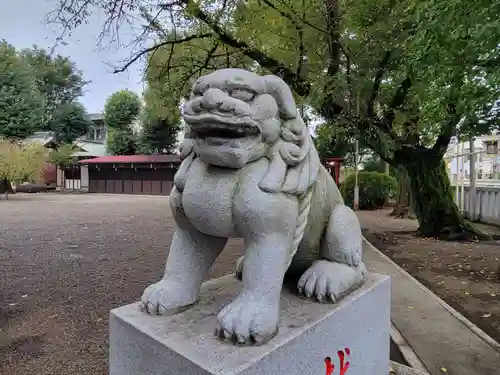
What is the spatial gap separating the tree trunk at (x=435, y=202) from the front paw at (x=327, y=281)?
6.49 meters

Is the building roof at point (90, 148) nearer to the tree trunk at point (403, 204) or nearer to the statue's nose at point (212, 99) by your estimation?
the tree trunk at point (403, 204)

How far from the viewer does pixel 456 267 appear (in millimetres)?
5438

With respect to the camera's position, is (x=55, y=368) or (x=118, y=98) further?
(x=118, y=98)

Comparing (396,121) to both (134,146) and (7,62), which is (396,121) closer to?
(134,146)

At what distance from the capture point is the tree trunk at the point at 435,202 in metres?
7.52

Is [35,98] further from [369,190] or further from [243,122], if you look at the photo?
[243,122]

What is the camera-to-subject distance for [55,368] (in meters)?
2.56

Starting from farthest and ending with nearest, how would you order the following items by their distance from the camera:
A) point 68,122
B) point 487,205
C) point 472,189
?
1. point 68,122
2. point 472,189
3. point 487,205

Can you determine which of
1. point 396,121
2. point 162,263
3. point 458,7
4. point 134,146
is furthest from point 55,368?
point 134,146

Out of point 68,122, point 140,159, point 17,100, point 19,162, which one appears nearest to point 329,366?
point 19,162

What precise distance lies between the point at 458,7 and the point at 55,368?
12.6 feet

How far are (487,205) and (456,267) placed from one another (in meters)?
5.58

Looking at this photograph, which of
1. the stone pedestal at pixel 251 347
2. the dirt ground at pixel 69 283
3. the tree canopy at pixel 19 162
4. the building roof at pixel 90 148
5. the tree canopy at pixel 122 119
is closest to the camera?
the stone pedestal at pixel 251 347

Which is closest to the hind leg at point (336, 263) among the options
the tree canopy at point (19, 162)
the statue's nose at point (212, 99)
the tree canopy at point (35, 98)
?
the statue's nose at point (212, 99)
